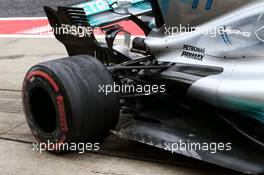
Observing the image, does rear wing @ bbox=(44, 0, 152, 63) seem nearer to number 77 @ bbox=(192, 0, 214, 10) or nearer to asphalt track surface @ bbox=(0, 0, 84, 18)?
number 77 @ bbox=(192, 0, 214, 10)

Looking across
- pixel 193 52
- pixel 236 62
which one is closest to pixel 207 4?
pixel 193 52

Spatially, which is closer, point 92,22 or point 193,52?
point 193,52

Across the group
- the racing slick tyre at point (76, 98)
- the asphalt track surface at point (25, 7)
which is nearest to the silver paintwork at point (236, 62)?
the racing slick tyre at point (76, 98)

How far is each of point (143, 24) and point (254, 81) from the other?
1715 mm

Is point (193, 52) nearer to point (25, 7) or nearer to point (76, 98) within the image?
point (76, 98)

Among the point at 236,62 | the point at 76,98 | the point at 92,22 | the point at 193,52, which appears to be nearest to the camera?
the point at 236,62

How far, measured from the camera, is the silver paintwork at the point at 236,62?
358cm

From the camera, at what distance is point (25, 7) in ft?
44.7

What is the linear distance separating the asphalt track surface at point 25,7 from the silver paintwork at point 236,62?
8789mm

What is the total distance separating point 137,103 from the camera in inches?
180

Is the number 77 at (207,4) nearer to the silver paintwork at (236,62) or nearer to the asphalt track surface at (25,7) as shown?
the silver paintwork at (236,62)

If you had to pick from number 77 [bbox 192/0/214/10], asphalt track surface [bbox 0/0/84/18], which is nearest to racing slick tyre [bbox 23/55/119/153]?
number 77 [bbox 192/0/214/10]

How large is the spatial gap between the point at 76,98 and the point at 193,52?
0.98 metres

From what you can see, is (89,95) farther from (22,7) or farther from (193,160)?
(22,7)
